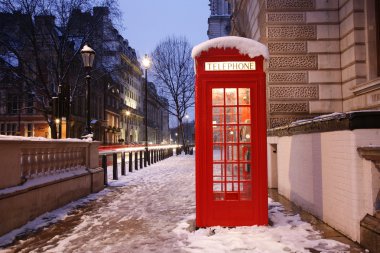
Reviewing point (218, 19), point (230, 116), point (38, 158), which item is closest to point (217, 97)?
point (230, 116)

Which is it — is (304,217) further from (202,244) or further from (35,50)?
(35,50)

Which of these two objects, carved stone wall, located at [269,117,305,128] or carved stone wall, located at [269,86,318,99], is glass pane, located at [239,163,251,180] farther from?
carved stone wall, located at [269,86,318,99]

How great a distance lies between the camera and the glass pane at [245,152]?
20.4 feet

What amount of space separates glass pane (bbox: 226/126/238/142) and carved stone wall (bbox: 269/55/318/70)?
18.7 feet

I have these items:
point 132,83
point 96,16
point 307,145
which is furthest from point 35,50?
point 132,83

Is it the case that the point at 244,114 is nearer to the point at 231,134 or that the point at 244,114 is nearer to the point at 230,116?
the point at 230,116

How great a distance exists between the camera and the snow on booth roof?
6.11 m

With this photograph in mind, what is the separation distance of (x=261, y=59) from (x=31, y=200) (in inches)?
189

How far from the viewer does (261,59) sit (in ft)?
20.3

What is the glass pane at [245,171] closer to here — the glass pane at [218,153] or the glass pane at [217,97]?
the glass pane at [218,153]

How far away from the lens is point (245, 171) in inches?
245

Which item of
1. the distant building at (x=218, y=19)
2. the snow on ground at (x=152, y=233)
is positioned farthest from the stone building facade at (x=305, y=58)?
the distant building at (x=218, y=19)

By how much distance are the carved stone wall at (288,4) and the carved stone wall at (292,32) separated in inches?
23.0

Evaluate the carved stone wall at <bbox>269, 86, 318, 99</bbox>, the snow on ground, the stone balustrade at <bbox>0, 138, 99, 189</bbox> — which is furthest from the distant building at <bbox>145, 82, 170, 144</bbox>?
the snow on ground
